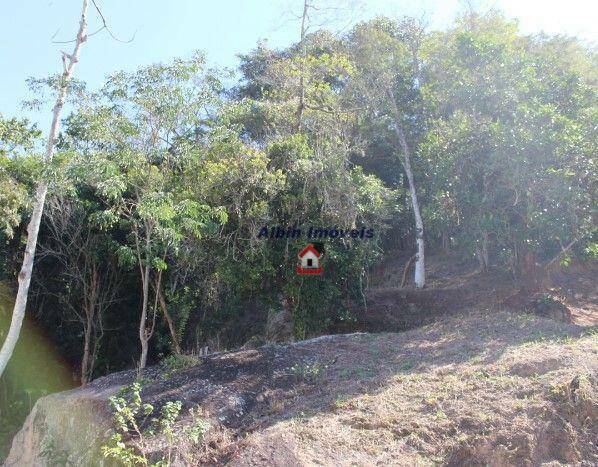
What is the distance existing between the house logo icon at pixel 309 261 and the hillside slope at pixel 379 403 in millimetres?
1605

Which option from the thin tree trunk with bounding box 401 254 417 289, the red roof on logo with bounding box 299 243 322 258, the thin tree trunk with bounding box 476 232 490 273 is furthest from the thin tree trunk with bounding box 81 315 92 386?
the thin tree trunk with bounding box 476 232 490 273

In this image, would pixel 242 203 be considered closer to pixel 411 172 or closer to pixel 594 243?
pixel 411 172

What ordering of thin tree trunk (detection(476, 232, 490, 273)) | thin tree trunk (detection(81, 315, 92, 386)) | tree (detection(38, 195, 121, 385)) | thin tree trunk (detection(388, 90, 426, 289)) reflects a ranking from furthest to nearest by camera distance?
thin tree trunk (detection(388, 90, 426, 289))
thin tree trunk (detection(81, 315, 92, 386))
thin tree trunk (detection(476, 232, 490, 273))
tree (detection(38, 195, 121, 385))

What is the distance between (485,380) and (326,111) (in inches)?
261

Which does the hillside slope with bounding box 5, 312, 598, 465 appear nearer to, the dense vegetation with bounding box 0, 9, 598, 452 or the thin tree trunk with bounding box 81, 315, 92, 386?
the dense vegetation with bounding box 0, 9, 598, 452

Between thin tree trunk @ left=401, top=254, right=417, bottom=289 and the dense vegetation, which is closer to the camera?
the dense vegetation

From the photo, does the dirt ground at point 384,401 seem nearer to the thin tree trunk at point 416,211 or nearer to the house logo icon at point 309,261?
the house logo icon at point 309,261

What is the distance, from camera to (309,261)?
35.2ft

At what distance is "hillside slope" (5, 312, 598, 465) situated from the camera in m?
5.91

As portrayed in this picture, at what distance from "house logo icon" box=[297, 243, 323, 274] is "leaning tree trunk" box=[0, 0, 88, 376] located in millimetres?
4354

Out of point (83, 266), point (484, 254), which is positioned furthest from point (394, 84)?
point (83, 266)

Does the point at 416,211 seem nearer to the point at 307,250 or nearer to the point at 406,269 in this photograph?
the point at 406,269

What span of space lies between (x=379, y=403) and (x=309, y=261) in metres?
4.28

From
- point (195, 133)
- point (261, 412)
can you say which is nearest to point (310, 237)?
point (195, 133)
